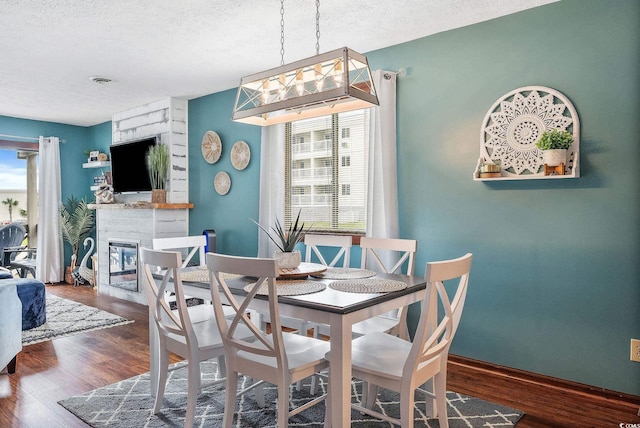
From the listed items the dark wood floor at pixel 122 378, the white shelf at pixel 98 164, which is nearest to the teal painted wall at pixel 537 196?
the dark wood floor at pixel 122 378

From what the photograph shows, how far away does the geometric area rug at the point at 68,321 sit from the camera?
3.98 meters

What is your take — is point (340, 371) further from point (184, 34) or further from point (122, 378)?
point (184, 34)

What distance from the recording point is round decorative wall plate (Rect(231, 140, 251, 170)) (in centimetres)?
472

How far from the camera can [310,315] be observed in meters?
1.89

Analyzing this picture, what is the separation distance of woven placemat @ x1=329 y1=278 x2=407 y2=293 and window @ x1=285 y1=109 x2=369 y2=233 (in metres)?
1.49

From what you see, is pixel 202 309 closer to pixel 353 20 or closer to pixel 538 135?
pixel 353 20

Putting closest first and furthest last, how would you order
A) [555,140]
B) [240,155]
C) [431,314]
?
[431,314] < [555,140] < [240,155]

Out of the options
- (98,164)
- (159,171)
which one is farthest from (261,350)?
(98,164)

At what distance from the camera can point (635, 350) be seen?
2.57 meters

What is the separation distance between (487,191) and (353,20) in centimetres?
153

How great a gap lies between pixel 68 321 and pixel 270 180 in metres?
2.50

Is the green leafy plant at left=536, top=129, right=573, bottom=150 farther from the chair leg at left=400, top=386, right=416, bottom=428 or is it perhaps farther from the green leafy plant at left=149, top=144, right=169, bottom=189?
the green leafy plant at left=149, top=144, right=169, bottom=189

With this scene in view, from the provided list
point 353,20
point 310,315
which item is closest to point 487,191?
point 353,20

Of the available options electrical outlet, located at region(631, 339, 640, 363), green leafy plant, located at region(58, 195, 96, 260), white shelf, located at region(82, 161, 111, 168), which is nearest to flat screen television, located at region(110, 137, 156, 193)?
white shelf, located at region(82, 161, 111, 168)
